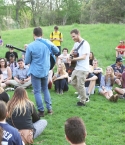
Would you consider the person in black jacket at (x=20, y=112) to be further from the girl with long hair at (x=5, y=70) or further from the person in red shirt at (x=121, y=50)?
the person in red shirt at (x=121, y=50)

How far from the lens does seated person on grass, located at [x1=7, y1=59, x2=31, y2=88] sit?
914cm

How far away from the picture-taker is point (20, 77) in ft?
30.4

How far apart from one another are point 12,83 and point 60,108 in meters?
2.69

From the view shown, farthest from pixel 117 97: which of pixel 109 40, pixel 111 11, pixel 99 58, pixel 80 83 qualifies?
pixel 111 11

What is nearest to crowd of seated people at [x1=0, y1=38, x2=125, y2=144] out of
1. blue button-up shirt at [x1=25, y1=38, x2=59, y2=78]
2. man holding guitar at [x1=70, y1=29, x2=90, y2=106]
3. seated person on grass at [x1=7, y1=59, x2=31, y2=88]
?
seated person on grass at [x1=7, y1=59, x2=31, y2=88]

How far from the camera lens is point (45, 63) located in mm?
6059

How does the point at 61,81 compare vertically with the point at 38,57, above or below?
below

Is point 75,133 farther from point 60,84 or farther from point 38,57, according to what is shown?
point 60,84

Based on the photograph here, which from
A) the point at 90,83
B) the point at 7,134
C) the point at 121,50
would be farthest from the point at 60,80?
the point at 121,50

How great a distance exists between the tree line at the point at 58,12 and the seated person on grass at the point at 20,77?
17.6 m

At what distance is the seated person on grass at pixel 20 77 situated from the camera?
9141 mm

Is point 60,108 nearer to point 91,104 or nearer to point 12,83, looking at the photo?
point 91,104

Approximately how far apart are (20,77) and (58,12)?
29.4 meters

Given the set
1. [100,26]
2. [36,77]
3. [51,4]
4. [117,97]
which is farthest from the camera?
[51,4]
